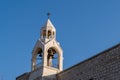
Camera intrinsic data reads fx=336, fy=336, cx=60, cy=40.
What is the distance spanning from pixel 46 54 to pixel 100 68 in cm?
611

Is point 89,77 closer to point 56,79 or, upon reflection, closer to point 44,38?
point 56,79

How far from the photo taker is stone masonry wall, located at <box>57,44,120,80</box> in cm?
1873

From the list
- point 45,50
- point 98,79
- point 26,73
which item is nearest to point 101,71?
point 98,79

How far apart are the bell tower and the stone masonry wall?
2169mm

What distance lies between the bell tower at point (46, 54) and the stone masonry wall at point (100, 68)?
2169mm

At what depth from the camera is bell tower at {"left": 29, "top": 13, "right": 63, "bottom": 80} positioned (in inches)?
952

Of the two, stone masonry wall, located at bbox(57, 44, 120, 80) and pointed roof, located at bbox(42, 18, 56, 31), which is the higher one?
pointed roof, located at bbox(42, 18, 56, 31)

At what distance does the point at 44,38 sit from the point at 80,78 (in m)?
5.78

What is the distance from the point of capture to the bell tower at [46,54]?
24.2 m

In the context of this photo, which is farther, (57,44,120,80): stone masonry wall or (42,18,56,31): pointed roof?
(42,18,56,31): pointed roof

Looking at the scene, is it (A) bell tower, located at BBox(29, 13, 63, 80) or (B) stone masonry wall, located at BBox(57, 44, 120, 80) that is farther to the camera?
(A) bell tower, located at BBox(29, 13, 63, 80)

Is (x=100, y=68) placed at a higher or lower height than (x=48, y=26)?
lower

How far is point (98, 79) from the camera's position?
1980cm

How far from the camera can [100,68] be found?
65.0 ft
